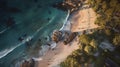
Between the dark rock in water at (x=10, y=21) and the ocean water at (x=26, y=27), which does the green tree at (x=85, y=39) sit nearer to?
the ocean water at (x=26, y=27)

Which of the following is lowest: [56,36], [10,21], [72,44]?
[72,44]

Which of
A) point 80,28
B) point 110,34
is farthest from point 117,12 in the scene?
point 80,28

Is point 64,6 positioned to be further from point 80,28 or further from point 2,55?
point 2,55

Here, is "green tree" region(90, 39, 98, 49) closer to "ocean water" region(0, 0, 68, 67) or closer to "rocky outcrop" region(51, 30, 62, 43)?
"rocky outcrop" region(51, 30, 62, 43)

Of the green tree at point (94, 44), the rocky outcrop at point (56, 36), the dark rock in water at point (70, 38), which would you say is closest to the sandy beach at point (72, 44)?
the dark rock in water at point (70, 38)

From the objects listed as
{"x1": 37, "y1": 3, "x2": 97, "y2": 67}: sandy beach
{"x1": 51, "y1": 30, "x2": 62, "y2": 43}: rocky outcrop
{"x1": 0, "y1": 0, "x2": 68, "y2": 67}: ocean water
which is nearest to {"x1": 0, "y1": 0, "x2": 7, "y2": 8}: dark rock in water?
{"x1": 0, "y1": 0, "x2": 68, "y2": 67}: ocean water

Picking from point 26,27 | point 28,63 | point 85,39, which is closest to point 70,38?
point 85,39

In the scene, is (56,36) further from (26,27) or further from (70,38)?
(26,27)
